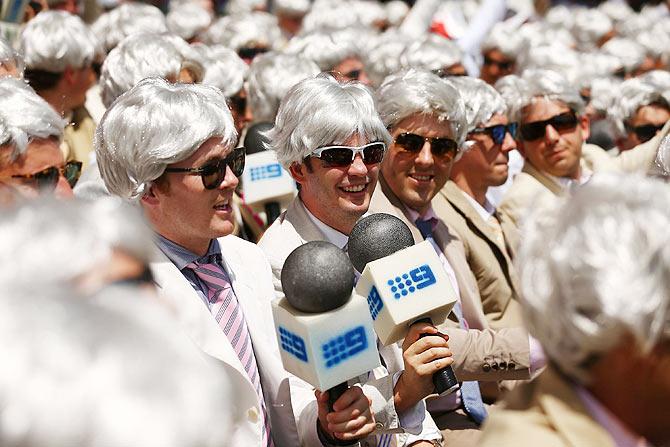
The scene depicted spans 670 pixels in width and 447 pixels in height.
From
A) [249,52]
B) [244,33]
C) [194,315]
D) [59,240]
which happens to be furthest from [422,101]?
[244,33]

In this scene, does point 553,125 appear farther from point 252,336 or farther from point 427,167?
point 252,336

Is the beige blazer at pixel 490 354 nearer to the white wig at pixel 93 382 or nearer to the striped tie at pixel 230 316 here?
the striped tie at pixel 230 316

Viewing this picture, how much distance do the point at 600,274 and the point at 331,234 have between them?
6.86ft

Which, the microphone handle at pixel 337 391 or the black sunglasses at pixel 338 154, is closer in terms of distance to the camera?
the microphone handle at pixel 337 391

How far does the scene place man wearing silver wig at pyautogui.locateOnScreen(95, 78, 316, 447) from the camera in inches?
127

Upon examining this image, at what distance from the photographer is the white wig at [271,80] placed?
6.35 m

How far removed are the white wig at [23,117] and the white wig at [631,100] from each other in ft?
A: 14.2

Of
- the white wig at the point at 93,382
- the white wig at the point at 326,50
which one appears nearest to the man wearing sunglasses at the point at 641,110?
the white wig at the point at 326,50

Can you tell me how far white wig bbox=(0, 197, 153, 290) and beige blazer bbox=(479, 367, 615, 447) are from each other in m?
0.79

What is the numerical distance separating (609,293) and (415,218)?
2.80 m

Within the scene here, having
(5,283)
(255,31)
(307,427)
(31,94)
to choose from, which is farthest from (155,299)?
(255,31)

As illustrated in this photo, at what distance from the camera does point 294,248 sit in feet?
11.8

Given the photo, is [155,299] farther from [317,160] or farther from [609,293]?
[317,160]

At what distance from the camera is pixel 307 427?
313 cm
